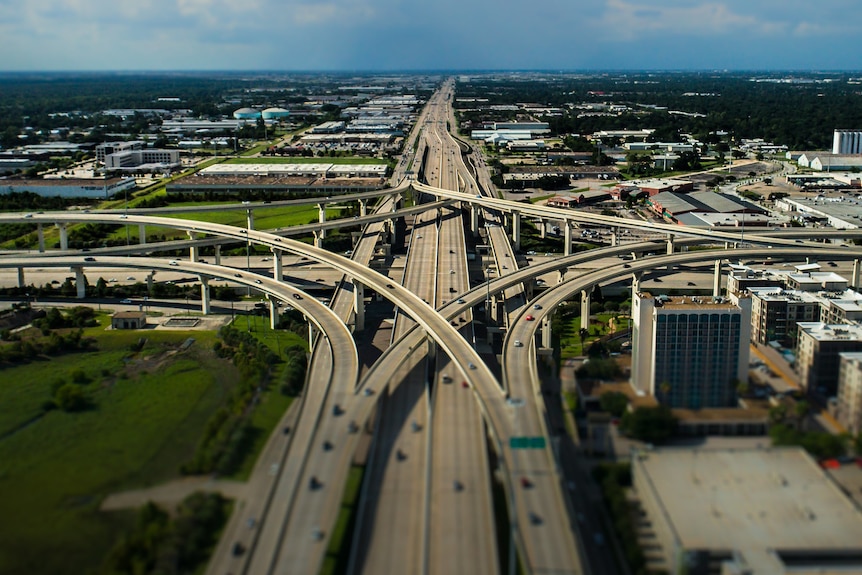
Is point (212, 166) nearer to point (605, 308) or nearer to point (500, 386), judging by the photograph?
point (605, 308)

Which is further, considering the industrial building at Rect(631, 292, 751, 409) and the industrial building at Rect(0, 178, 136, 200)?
the industrial building at Rect(0, 178, 136, 200)

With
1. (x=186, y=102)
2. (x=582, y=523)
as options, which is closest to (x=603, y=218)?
(x=582, y=523)

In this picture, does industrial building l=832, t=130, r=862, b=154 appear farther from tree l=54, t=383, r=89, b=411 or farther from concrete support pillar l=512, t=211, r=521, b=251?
tree l=54, t=383, r=89, b=411

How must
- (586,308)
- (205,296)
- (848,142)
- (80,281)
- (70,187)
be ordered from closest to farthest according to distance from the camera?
(586,308) < (205,296) < (80,281) < (70,187) < (848,142)

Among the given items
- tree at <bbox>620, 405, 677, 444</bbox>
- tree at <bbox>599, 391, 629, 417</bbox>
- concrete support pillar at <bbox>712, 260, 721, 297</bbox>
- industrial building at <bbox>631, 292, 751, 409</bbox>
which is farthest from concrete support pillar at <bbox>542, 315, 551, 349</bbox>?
concrete support pillar at <bbox>712, 260, 721, 297</bbox>

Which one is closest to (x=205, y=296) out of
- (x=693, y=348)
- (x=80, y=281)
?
(x=80, y=281)

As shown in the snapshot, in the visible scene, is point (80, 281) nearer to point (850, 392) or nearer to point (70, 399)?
point (70, 399)
